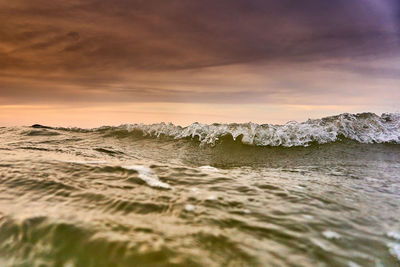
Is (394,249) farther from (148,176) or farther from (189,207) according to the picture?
(148,176)

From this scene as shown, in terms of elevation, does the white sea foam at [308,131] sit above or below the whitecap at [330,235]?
above

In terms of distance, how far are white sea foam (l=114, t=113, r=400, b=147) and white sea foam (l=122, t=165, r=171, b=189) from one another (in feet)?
15.8

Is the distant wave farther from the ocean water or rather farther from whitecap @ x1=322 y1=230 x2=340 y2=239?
whitecap @ x1=322 y1=230 x2=340 y2=239

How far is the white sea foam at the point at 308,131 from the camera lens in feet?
27.3

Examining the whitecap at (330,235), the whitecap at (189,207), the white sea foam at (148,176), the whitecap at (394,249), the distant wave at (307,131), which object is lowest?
the whitecap at (394,249)

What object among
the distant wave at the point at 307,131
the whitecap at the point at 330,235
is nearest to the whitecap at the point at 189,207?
the whitecap at the point at 330,235

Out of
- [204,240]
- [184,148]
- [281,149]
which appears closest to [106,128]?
[184,148]

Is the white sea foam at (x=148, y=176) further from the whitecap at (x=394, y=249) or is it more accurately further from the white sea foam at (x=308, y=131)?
the white sea foam at (x=308, y=131)

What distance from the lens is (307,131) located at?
859cm

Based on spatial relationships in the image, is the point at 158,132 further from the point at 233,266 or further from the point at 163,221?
the point at 233,266

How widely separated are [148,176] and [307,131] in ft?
22.1

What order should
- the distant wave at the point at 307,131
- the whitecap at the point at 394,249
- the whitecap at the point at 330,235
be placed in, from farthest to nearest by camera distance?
the distant wave at the point at 307,131, the whitecap at the point at 330,235, the whitecap at the point at 394,249

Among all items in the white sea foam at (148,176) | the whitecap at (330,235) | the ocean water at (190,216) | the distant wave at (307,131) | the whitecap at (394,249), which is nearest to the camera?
the ocean water at (190,216)

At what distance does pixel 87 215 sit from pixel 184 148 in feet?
19.9
